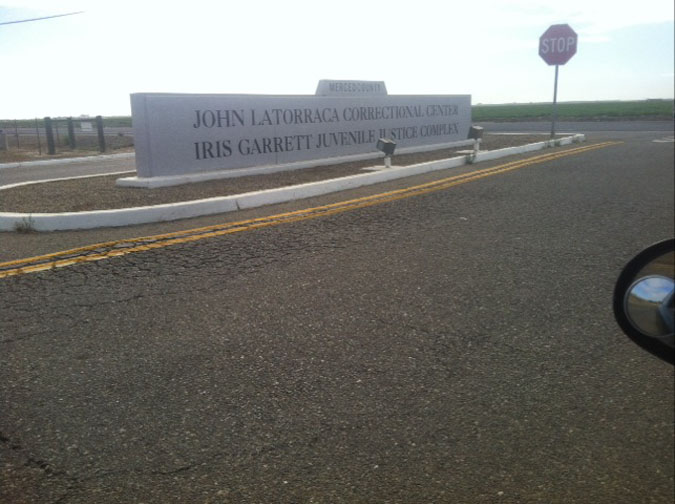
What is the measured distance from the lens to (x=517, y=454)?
2512mm

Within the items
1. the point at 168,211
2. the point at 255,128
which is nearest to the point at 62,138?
the point at 255,128

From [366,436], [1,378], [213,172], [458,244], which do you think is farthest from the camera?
[213,172]

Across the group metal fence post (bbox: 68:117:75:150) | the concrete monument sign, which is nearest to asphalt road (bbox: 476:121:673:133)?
the concrete monument sign

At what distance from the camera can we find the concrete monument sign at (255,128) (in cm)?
1063

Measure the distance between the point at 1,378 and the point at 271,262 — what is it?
2.64 metres

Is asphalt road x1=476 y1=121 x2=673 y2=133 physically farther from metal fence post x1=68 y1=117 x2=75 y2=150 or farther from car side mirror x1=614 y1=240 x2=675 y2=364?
car side mirror x1=614 y1=240 x2=675 y2=364

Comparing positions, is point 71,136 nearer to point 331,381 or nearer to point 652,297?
point 331,381

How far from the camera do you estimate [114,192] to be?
9.57 metres

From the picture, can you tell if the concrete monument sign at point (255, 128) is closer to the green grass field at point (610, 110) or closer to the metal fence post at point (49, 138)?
the green grass field at point (610, 110)

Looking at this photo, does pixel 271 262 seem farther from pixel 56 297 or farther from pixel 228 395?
pixel 228 395

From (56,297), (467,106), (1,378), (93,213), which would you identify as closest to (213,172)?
(93,213)

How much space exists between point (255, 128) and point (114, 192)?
373 centimetres

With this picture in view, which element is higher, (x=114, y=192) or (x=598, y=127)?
(x=598, y=127)

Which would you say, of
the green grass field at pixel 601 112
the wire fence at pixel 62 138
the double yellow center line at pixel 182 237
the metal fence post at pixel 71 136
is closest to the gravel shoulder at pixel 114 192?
the green grass field at pixel 601 112
